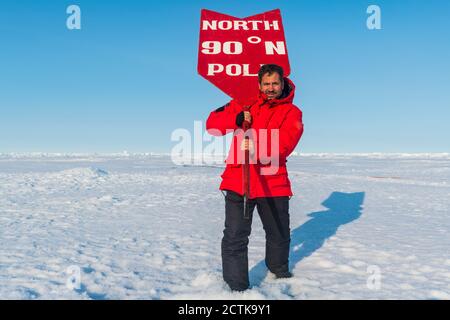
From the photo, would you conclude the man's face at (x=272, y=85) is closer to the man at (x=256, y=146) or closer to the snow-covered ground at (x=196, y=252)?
the man at (x=256, y=146)

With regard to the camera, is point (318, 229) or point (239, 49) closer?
point (239, 49)

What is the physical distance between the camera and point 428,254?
418 centimetres

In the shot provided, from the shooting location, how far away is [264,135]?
2.86 meters

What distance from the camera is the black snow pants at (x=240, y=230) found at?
290 centimetres

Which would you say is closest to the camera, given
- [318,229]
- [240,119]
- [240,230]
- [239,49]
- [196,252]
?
[240,119]

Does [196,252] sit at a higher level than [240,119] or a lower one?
lower

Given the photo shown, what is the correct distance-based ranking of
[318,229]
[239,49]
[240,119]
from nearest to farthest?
1. [240,119]
2. [239,49]
3. [318,229]

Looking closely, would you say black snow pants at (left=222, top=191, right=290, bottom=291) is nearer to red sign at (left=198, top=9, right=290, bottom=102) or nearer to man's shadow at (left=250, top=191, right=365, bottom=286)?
man's shadow at (left=250, top=191, right=365, bottom=286)

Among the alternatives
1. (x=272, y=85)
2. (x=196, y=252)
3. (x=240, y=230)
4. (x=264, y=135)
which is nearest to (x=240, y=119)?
(x=264, y=135)

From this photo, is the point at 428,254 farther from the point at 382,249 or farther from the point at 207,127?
the point at 207,127

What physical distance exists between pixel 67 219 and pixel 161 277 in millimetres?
3712

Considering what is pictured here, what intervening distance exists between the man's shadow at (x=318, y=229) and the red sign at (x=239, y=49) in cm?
173

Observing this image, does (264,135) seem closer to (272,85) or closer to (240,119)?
(240,119)

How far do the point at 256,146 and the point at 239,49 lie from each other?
A: 2.93 ft
